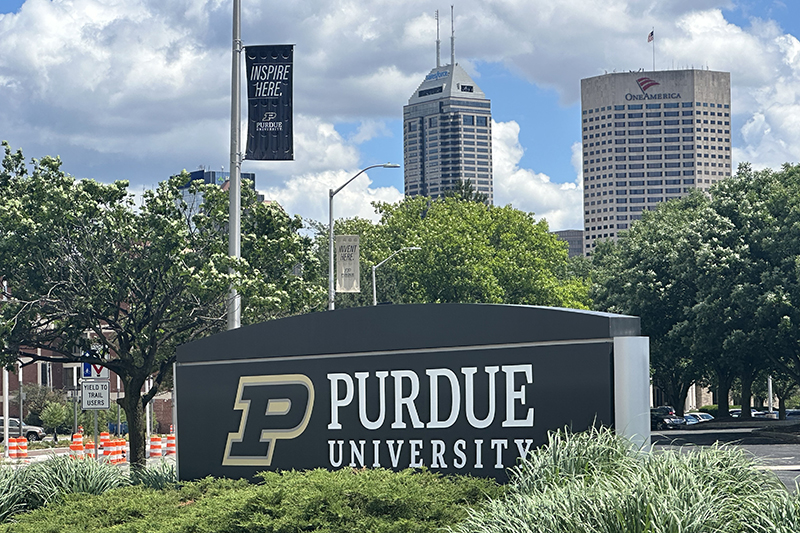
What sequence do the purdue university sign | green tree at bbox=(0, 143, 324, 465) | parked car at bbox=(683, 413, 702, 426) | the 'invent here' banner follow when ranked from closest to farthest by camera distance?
the purdue university sign < the 'invent here' banner < green tree at bbox=(0, 143, 324, 465) < parked car at bbox=(683, 413, 702, 426)

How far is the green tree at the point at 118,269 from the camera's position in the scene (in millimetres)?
21453

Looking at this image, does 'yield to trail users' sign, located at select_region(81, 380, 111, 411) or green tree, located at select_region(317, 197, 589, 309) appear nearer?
'yield to trail users' sign, located at select_region(81, 380, 111, 411)

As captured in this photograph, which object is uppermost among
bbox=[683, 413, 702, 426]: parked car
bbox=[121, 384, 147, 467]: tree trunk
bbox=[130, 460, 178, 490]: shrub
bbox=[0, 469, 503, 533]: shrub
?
bbox=[0, 469, 503, 533]: shrub

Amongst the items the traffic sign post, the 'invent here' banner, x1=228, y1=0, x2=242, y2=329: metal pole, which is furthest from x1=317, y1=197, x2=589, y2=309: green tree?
the 'invent here' banner

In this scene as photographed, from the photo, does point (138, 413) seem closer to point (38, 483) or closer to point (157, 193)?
point (157, 193)

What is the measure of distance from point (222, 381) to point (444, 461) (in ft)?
9.69

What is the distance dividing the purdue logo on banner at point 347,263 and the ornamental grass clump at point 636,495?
2263cm

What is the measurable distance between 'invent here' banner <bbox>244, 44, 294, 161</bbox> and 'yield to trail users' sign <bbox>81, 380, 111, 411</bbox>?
7.61 metres

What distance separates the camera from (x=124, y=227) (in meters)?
22.1

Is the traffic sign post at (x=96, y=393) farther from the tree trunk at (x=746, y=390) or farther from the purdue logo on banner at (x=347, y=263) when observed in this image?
the tree trunk at (x=746, y=390)

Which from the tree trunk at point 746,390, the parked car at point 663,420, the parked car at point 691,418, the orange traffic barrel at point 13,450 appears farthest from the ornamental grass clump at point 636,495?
the parked car at point 691,418

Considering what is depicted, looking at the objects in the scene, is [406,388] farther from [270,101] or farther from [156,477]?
[270,101]

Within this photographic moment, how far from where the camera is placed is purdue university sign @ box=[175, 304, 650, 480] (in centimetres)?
901

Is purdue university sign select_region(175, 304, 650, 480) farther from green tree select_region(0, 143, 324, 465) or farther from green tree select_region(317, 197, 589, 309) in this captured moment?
green tree select_region(317, 197, 589, 309)
